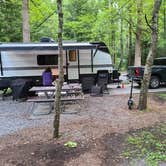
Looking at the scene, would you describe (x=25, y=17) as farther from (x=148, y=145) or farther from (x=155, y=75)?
(x=148, y=145)

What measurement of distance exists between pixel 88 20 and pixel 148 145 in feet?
63.5

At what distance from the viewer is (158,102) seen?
923 cm

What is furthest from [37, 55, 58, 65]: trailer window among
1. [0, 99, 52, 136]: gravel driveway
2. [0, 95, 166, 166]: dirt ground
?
[0, 95, 166, 166]: dirt ground

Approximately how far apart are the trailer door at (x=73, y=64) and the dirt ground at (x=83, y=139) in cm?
421

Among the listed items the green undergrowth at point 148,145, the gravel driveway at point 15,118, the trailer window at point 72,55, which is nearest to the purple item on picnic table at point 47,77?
the trailer window at point 72,55

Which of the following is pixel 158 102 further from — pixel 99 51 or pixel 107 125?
pixel 99 51

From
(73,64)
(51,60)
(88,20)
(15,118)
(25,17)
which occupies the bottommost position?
(15,118)

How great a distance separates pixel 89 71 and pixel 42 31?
49.6ft

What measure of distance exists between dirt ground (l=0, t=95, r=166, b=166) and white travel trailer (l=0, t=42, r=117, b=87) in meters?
4.29

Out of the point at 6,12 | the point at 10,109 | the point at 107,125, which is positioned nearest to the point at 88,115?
the point at 107,125

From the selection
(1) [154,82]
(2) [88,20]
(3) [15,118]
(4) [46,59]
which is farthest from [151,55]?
(2) [88,20]

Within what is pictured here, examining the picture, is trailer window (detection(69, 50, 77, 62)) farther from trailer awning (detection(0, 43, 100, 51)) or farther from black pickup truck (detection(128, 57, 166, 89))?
black pickup truck (detection(128, 57, 166, 89))

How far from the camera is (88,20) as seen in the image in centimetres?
2291

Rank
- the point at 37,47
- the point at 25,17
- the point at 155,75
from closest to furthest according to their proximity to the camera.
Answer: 1. the point at 37,47
2. the point at 155,75
3. the point at 25,17
